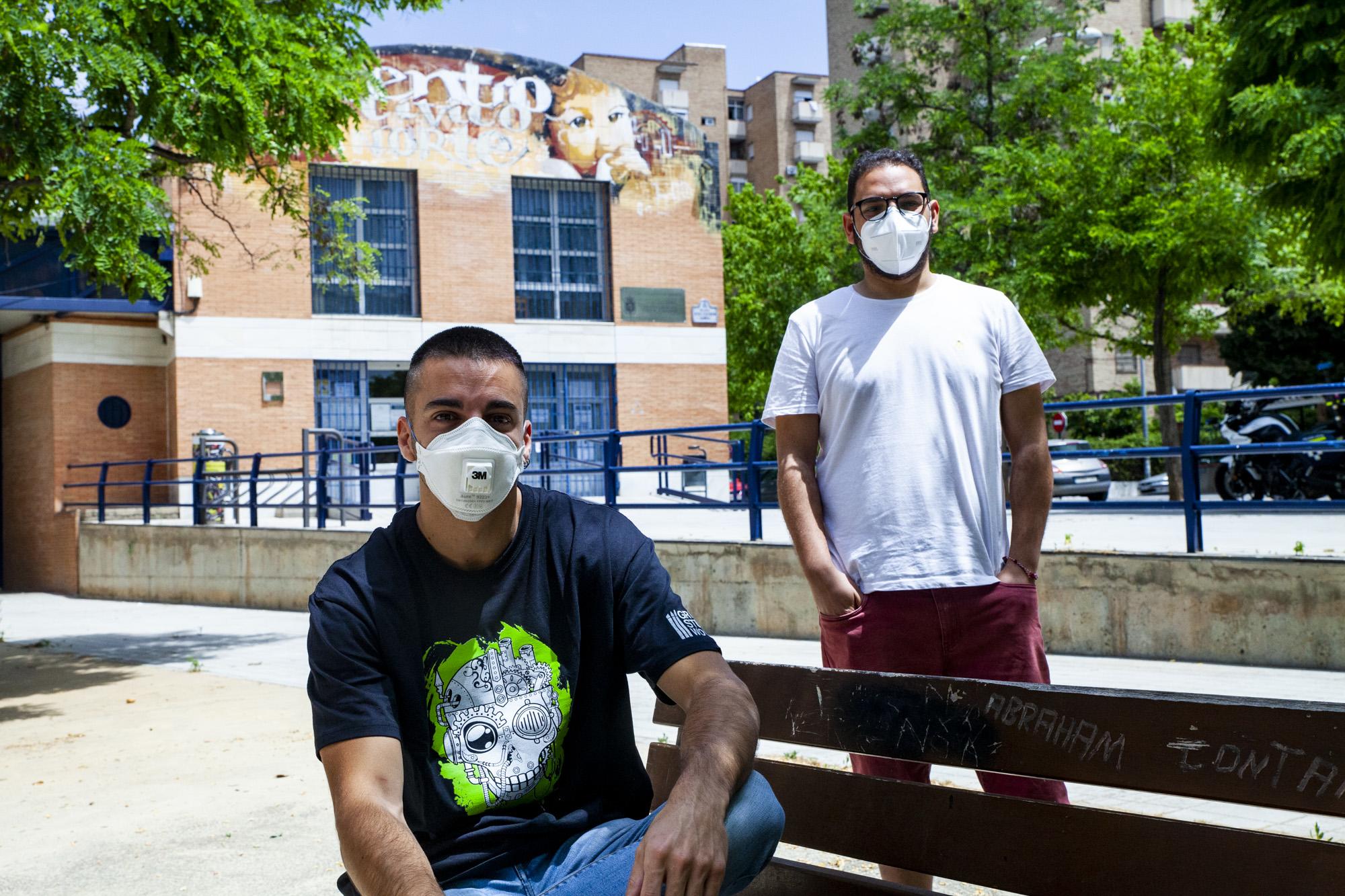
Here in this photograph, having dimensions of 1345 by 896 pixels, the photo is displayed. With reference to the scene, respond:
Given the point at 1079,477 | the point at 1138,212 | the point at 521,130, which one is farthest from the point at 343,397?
the point at 1138,212

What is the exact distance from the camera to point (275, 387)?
27.1 meters

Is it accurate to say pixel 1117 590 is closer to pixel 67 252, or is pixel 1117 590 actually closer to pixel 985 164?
pixel 67 252

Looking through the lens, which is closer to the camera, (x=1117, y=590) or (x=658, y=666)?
(x=658, y=666)

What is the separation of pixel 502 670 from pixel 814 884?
832mm

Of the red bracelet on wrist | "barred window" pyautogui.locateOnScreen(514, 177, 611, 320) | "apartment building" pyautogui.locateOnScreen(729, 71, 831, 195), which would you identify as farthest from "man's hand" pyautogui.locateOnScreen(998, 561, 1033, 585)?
"apartment building" pyautogui.locateOnScreen(729, 71, 831, 195)

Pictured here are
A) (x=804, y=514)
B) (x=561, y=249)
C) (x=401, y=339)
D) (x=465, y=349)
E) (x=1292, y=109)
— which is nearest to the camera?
(x=465, y=349)

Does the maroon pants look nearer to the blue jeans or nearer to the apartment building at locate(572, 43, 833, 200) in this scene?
the blue jeans

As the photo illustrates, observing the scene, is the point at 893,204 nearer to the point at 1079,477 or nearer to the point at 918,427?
the point at 918,427

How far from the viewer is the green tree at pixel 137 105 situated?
809cm

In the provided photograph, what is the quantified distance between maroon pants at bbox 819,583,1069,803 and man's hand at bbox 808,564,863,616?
1.9 inches

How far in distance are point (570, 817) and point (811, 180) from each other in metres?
38.8

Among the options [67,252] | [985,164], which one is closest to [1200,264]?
[985,164]

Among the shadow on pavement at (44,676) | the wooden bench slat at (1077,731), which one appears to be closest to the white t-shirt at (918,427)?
the wooden bench slat at (1077,731)

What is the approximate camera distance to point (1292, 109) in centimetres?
1261
